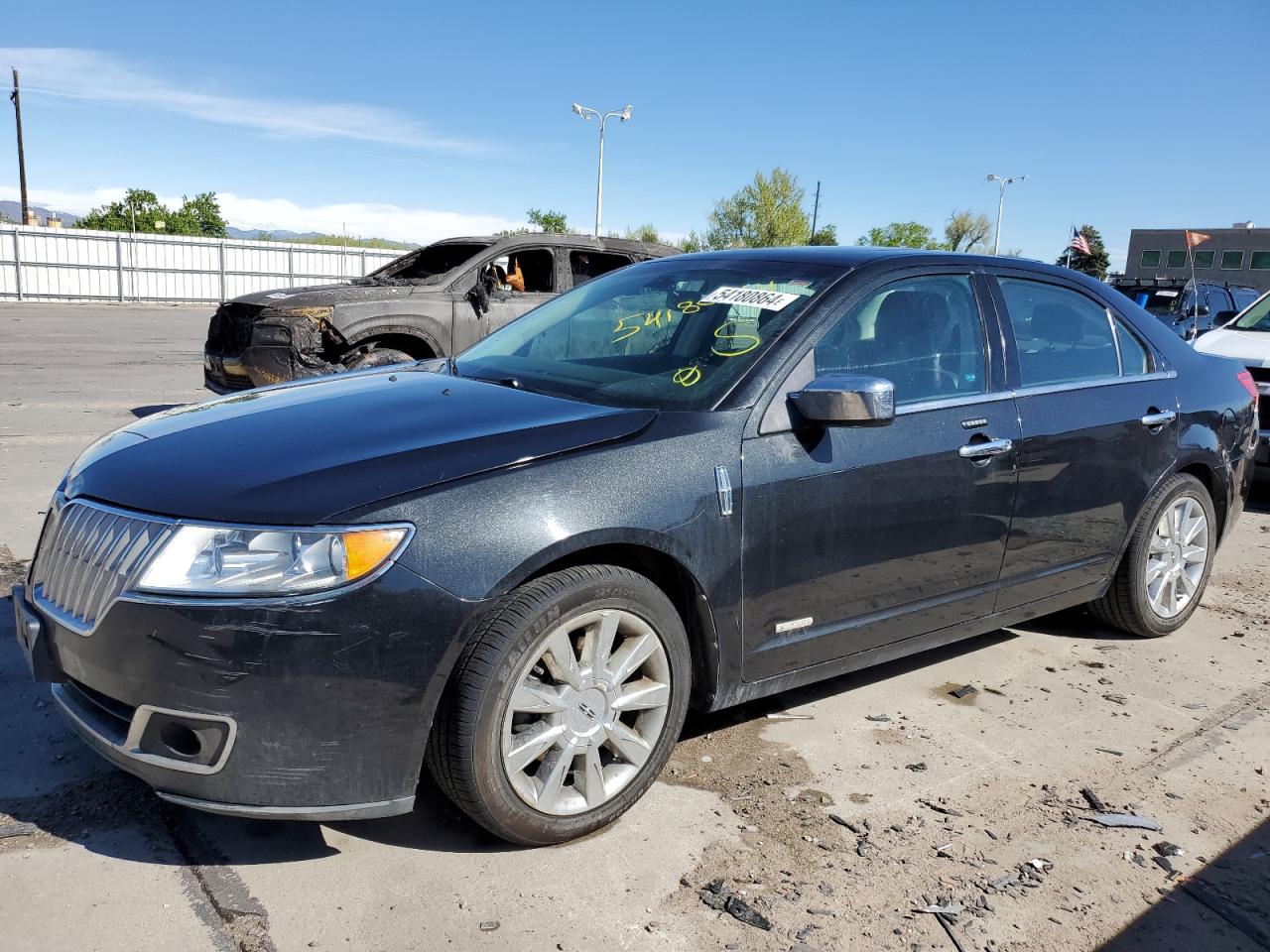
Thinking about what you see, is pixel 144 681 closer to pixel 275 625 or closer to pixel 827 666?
pixel 275 625

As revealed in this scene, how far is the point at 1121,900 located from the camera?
2727mm

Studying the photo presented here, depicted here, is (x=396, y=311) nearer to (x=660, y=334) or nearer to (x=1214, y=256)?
(x=660, y=334)

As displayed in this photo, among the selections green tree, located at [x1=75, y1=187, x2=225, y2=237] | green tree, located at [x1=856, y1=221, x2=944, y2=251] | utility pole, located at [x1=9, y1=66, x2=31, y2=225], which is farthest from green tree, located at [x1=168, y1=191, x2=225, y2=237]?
green tree, located at [x1=856, y1=221, x2=944, y2=251]

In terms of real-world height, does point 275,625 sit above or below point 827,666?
above

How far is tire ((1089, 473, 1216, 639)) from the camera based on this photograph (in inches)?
177

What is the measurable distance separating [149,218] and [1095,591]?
209ft

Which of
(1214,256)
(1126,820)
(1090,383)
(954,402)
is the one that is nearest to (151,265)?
(1090,383)

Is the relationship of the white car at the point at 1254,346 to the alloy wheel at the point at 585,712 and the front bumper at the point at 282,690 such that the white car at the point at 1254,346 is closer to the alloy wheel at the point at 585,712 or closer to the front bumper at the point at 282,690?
the alloy wheel at the point at 585,712

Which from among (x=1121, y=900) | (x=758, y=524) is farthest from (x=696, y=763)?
(x=1121, y=900)

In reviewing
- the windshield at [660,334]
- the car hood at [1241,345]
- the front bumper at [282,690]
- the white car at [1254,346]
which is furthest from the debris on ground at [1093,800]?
the car hood at [1241,345]

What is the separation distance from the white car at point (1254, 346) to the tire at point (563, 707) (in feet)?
19.3

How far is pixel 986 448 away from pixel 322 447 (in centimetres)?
228

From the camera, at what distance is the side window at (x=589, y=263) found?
32.2ft

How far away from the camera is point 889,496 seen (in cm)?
339
